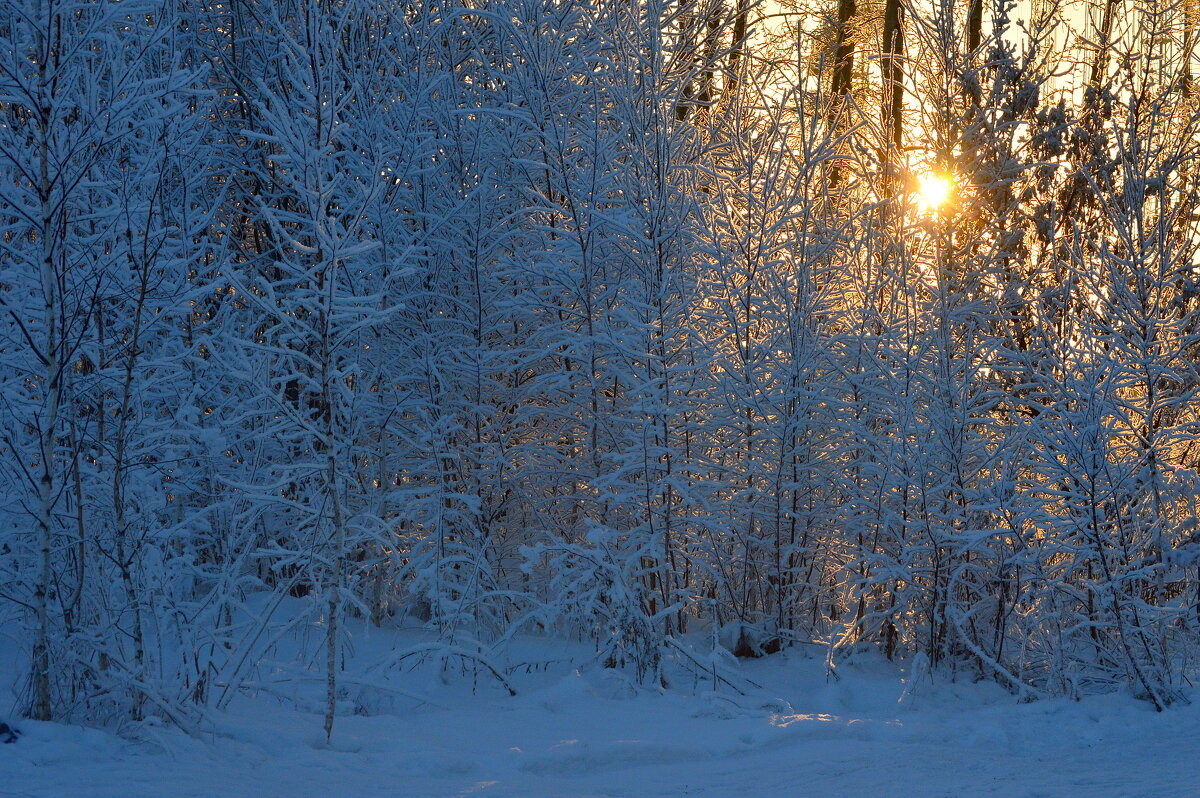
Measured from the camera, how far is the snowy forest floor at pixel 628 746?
4090mm

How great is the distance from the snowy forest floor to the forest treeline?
382 mm

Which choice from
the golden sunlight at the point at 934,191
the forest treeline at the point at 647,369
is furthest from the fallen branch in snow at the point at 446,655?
the golden sunlight at the point at 934,191

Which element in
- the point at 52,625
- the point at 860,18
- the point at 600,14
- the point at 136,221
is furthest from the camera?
the point at 860,18

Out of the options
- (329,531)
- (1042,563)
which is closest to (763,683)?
(1042,563)

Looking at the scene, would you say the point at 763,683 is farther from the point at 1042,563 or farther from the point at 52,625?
the point at 52,625

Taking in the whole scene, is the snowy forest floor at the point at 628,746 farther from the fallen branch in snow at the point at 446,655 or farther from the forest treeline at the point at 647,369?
the forest treeline at the point at 647,369

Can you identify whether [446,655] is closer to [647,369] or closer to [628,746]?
[628,746]

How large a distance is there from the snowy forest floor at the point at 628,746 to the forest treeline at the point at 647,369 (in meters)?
0.38

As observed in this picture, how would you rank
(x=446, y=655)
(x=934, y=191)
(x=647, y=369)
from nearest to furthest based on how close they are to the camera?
1. (x=446, y=655)
2. (x=647, y=369)
3. (x=934, y=191)

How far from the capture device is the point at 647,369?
6.68 m

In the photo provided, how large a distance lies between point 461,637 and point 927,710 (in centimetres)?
294

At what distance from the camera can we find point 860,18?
13.4m

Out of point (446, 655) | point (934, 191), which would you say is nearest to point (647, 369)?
point (446, 655)

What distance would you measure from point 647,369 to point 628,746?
2614 millimetres
